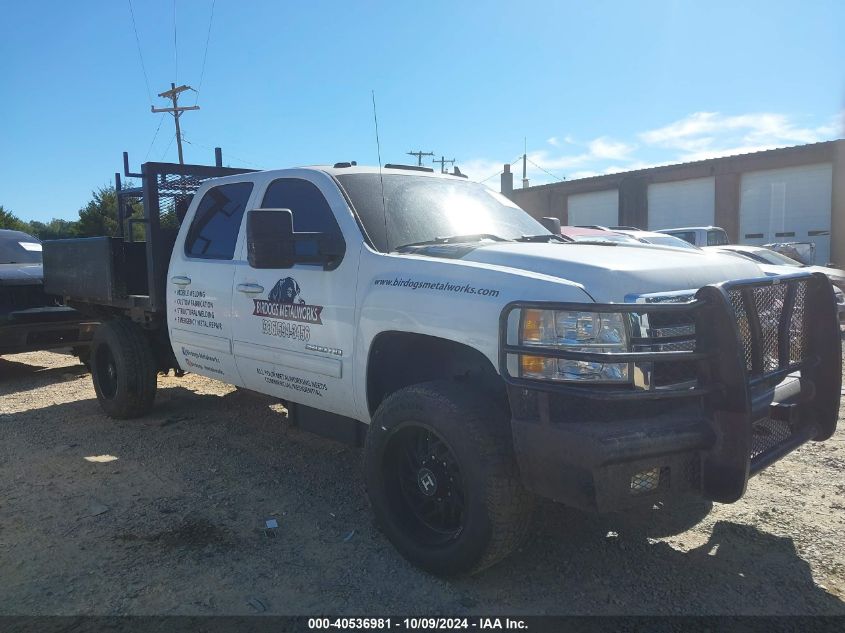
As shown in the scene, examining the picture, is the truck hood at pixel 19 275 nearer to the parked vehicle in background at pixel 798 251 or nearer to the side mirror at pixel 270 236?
the side mirror at pixel 270 236

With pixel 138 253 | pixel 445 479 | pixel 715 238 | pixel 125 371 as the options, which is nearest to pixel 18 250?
pixel 138 253

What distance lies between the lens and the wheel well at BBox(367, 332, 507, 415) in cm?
326

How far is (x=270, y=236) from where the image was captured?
139 inches

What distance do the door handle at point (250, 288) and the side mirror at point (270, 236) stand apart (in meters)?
0.69

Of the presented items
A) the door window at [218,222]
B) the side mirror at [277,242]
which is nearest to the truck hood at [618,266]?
the side mirror at [277,242]

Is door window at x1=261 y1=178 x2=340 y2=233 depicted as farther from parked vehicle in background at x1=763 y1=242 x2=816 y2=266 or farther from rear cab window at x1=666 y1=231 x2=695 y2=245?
parked vehicle in background at x1=763 y1=242 x2=816 y2=266

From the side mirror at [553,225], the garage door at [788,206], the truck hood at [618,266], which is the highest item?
the garage door at [788,206]

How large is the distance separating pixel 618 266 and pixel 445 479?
1278mm

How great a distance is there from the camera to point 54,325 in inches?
300

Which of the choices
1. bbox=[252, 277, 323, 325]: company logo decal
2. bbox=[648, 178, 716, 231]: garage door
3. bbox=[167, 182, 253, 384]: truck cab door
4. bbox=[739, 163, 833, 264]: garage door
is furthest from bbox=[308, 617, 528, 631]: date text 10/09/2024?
bbox=[648, 178, 716, 231]: garage door

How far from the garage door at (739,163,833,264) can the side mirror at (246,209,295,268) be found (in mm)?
24193

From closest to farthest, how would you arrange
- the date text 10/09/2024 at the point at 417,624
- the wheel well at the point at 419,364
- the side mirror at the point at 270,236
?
the date text 10/09/2024 at the point at 417,624 → the wheel well at the point at 419,364 → the side mirror at the point at 270,236

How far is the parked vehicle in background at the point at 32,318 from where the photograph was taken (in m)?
7.41

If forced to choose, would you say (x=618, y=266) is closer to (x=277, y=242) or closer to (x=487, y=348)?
(x=487, y=348)
